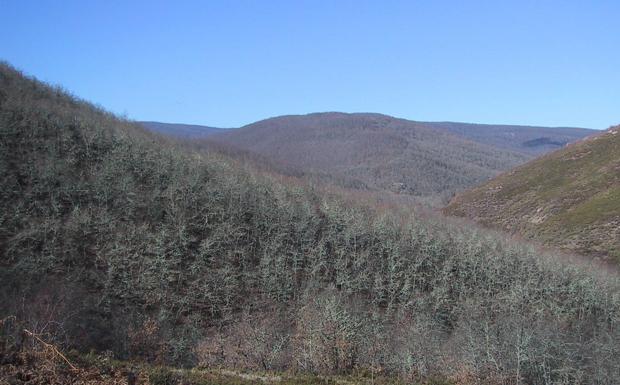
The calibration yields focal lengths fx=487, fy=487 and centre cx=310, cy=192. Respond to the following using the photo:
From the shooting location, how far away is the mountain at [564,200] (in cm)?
9550

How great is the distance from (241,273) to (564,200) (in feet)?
288

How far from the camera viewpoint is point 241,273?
61000mm

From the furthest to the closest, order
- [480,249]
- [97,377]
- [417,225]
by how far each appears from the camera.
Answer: [417,225], [480,249], [97,377]

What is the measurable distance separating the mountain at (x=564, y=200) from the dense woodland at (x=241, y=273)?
18142mm

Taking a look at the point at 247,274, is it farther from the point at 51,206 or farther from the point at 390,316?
the point at 51,206

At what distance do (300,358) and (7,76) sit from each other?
10304 cm

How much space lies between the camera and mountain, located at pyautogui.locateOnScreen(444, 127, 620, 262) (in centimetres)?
9550

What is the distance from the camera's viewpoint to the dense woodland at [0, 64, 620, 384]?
3634 cm

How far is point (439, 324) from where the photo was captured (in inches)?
2393

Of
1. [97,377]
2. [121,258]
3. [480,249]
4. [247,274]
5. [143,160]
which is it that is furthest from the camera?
[480,249]

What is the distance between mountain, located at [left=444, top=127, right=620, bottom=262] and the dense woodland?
714 inches

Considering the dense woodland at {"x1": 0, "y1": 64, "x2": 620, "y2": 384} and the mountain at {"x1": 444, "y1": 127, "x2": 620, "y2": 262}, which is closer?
the dense woodland at {"x1": 0, "y1": 64, "x2": 620, "y2": 384}

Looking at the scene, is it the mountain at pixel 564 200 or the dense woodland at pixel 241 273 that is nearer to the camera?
the dense woodland at pixel 241 273

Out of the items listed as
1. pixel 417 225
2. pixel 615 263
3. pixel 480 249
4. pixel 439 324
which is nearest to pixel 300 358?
pixel 439 324
